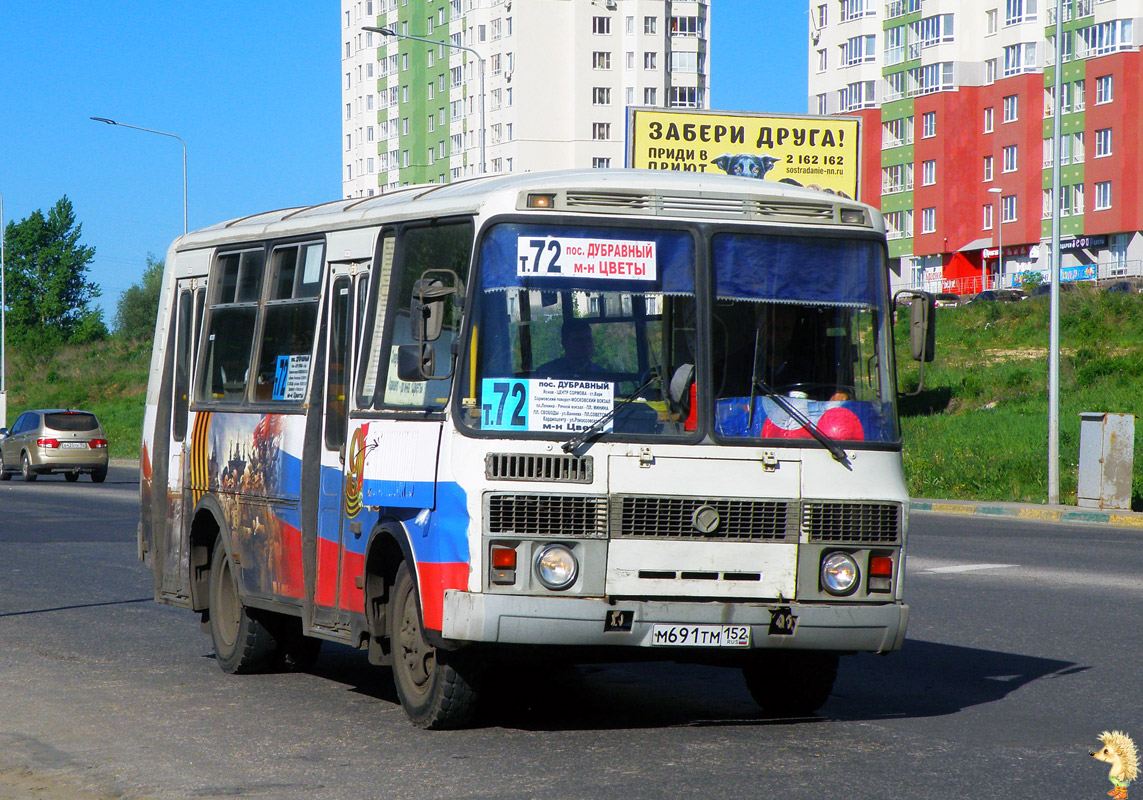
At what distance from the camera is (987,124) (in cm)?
9038

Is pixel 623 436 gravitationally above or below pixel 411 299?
below

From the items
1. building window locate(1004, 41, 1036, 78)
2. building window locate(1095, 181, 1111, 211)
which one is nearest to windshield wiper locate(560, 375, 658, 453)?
building window locate(1095, 181, 1111, 211)

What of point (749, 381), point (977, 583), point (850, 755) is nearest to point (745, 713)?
point (850, 755)

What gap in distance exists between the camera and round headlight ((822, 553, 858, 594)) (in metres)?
7.68

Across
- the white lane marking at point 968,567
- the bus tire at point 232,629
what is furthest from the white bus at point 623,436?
the white lane marking at point 968,567

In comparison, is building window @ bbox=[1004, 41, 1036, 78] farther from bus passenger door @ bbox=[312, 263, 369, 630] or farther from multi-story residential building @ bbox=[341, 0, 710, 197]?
bus passenger door @ bbox=[312, 263, 369, 630]

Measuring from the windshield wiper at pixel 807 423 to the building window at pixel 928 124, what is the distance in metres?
89.0

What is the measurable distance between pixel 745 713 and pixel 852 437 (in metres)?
1.70

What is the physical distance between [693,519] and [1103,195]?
7901cm

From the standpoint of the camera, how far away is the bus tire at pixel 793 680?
844 centimetres

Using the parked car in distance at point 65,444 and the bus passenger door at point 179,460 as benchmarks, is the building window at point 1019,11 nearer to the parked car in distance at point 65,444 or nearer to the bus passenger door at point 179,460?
the parked car in distance at point 65,444

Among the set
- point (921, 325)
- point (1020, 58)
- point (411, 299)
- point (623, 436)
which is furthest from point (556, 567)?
point (1020, 58)

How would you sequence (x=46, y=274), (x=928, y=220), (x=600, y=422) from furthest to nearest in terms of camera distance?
(x=46, y=274) < (x=928, y=220) < (x=600, y=422)

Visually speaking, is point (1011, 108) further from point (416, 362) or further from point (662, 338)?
point (416, 362)
